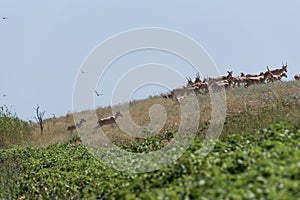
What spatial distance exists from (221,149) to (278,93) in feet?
26.9

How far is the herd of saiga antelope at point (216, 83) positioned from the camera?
20547mm

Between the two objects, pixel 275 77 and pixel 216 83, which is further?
pixel 275 77

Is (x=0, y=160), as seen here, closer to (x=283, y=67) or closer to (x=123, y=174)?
(x=123, y=174)

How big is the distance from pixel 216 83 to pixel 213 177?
15.3 meters

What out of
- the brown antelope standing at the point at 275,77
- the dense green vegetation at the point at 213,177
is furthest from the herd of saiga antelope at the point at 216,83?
the dense green vegetation at the point at 213,177

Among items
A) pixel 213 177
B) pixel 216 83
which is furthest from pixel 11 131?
pixel 213 177

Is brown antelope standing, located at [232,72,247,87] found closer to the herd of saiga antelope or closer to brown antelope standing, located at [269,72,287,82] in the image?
the herd of saiga antelope

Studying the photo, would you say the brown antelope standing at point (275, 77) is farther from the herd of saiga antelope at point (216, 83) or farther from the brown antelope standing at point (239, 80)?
the brown antelope standing at point (239, 80)

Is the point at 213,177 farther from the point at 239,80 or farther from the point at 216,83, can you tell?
the point at 239,80

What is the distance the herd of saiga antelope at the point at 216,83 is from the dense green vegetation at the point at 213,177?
10.4 m

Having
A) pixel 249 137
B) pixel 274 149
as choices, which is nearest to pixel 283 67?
pixel 249 137

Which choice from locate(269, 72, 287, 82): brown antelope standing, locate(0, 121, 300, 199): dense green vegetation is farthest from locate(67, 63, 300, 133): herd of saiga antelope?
locate(0, 121, 300, 199): dense green vegetation

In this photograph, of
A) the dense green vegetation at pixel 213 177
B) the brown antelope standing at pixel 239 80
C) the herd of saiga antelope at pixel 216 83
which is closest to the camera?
the dense green vegetation at pixel 213 177

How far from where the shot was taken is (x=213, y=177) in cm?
522
